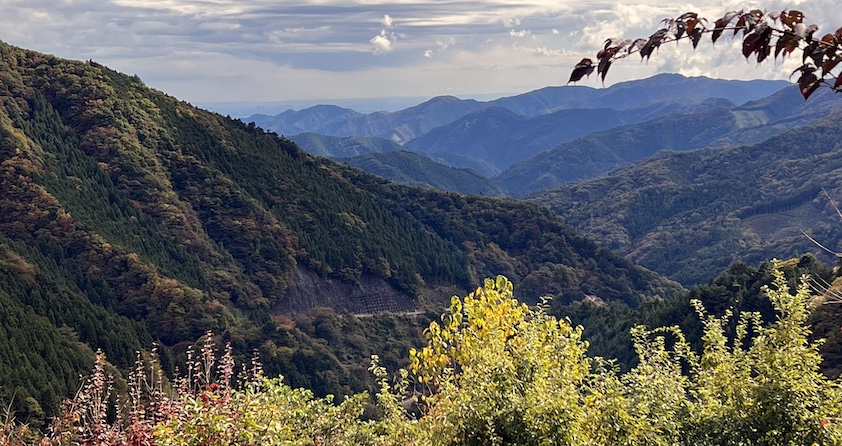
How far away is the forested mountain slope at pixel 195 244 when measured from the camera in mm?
61531

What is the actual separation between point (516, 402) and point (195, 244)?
3329 inches

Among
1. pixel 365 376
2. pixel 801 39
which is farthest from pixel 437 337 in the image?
pixel 365 376

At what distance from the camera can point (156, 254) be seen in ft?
267

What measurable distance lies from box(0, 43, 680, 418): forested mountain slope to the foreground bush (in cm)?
3358

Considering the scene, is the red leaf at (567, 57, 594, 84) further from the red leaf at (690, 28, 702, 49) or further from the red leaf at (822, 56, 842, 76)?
the red leaf at (822, 56, 842, 76)

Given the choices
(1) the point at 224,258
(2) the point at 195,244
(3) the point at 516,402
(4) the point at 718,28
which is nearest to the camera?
(4) the point at 718,28

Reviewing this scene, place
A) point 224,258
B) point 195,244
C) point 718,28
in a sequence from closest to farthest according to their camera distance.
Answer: point 718,28 → point 195,244 → point 224,258

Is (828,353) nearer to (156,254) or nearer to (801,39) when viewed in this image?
(801,39)

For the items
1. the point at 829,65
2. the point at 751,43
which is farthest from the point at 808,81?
the point at 751,43

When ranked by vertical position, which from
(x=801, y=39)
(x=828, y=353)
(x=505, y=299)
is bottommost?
(x=828, y=353)

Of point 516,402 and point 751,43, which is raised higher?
point 751,43

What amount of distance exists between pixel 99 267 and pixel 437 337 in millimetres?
69139

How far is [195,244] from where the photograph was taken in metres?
88.9

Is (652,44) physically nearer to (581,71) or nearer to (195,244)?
(581,71)
